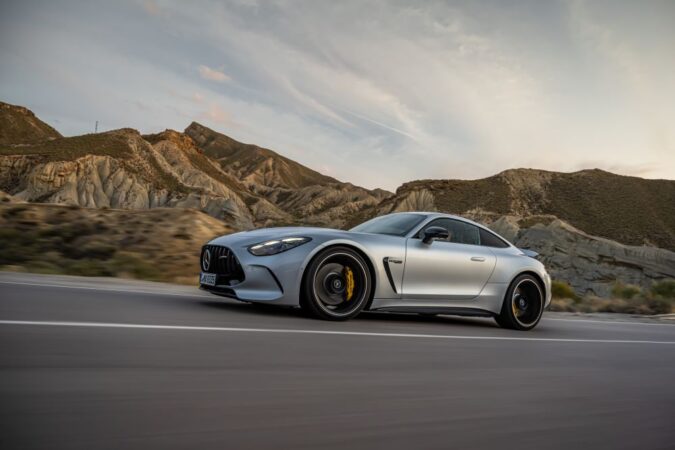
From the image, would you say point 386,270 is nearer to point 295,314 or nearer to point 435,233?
point 435,233

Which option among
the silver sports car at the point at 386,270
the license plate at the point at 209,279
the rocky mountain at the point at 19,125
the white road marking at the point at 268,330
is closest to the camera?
the white road marking at the point at 268,330

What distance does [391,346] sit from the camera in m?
5.25

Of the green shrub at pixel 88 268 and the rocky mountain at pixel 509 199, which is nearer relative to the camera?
the green shrub at pixel 88 268

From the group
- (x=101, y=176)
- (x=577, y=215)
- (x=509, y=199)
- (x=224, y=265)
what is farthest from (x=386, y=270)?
(x=101, y=176)

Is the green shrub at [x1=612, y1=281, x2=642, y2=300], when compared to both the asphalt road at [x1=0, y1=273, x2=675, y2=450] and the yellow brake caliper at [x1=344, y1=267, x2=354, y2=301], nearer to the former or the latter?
the asphalt road at [x1=0, y1=273, x2=675, y2=450]

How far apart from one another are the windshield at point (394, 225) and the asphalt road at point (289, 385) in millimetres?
1509

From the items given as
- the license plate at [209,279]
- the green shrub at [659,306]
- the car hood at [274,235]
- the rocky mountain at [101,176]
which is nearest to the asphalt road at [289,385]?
the license plate at [209,279]

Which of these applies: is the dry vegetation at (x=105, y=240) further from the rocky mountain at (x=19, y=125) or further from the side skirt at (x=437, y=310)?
the rocky mountain at (x=19, y=125)

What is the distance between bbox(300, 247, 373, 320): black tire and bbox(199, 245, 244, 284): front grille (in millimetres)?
682

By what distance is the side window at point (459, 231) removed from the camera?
7.92 metres

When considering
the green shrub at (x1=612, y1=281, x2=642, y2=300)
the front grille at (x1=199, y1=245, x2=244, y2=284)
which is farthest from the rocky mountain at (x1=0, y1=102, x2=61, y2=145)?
the front grille at (x1=199, y1=245, x2=244, y2=284)

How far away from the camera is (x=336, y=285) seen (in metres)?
6.69

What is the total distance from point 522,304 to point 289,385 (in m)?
5.59

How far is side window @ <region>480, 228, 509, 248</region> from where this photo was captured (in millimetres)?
8234
